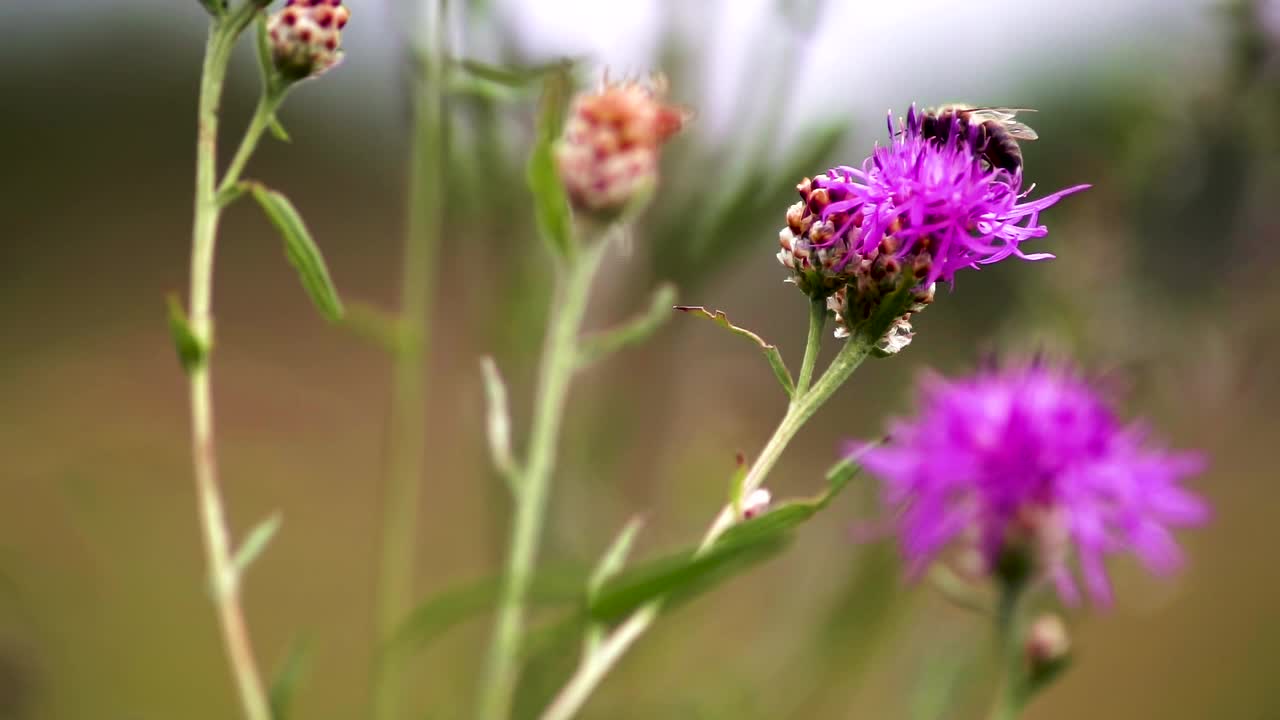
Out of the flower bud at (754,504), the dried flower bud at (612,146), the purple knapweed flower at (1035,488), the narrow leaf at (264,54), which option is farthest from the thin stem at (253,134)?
the purple knapweed flower at (1035,488)

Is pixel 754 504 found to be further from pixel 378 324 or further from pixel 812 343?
pixel 378 324

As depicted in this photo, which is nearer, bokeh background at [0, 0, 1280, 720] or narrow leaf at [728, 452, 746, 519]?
narrow leaf at [728, 452, 746, 519]

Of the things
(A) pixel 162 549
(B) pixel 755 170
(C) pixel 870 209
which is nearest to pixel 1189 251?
(B) pixel 755 170

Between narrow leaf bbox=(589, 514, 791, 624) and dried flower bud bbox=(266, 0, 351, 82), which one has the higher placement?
dried flower bud bbox=(266, 0, 351, 82)

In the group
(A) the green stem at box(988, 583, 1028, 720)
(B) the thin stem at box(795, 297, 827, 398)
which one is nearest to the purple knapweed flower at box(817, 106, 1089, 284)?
(B) the thin stem at box(795, 297, 827, 398)

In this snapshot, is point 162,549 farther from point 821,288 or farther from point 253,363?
point 253,363

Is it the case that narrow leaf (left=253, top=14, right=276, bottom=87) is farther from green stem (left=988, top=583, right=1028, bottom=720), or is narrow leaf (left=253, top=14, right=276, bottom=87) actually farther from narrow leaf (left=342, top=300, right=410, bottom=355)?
green stem (left=988, top=583, right=1028, bottom=720)
